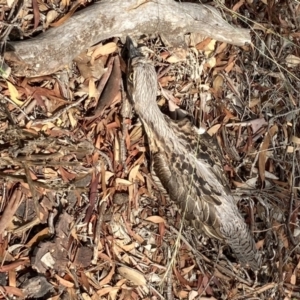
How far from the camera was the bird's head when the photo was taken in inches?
107

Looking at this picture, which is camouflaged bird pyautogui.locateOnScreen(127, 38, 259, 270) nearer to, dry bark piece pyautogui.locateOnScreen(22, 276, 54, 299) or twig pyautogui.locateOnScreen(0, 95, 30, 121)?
twig pyautogui.locateOnScreen(0, 95, 30, 121)

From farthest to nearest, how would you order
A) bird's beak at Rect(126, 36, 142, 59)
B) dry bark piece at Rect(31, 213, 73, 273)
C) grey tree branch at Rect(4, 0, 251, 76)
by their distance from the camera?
bird's beak at Rect(126, 36, 142, 59), dry bark piece at Rect(31, 213, 73, 273), grey tree branch at Rect(4, 0, 251, 76)

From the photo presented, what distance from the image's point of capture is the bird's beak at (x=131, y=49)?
8.99ft

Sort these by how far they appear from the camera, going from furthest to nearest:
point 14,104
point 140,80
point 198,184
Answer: point 198,184
point 140,80
point 14,104

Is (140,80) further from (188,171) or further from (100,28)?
(188,171)

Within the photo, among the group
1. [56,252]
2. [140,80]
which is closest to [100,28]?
[140,80]

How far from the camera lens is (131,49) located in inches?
108

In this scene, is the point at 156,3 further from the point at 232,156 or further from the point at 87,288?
the point at 87,288

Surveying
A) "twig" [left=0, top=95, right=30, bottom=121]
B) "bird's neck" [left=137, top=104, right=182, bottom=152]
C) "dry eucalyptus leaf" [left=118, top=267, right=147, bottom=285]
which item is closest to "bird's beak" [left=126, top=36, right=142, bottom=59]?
"bird's neck" [left=137, top=104, right=182, bottom=152]

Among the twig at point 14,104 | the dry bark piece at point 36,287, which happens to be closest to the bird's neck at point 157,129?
the twig at point 14,104

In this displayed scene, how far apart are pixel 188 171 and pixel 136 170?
0.26 m

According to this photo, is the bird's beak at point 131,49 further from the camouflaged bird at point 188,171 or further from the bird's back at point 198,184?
the bird's back at point 198,184

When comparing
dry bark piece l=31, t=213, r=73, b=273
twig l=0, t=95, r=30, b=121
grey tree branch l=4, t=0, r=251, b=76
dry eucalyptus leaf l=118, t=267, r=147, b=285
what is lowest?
dry eucalyptus leaf l=118, t=267, r=147, b=285

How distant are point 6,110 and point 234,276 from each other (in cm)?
144
